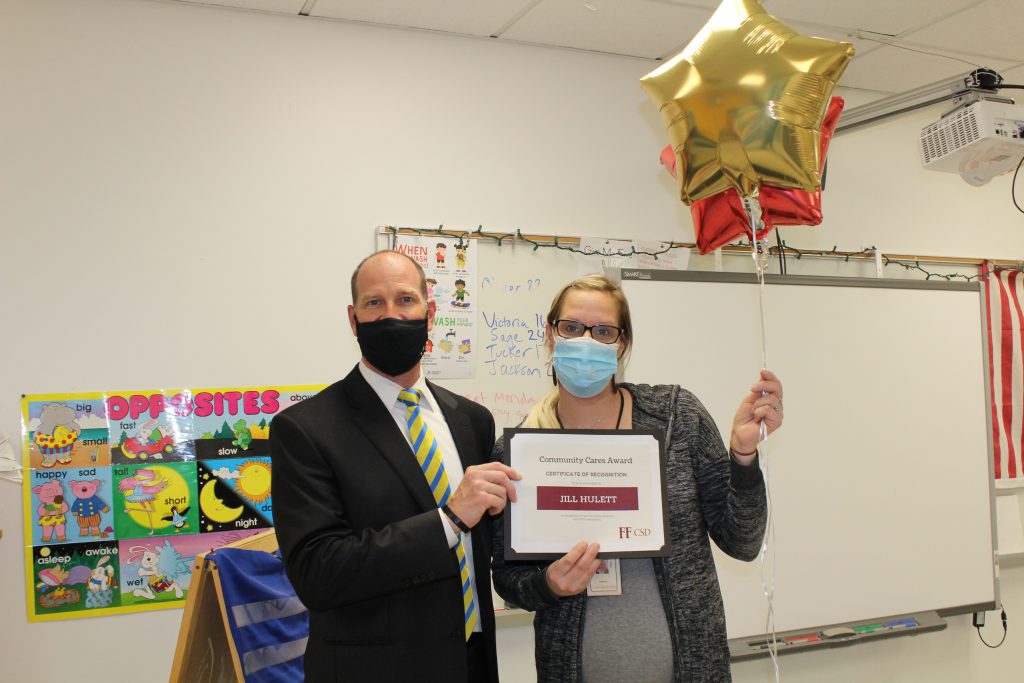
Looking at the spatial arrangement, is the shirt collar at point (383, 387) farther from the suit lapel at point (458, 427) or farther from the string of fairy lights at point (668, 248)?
the string of fairy lights at point (668, 248)

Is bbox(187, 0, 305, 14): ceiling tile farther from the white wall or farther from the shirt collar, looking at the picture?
the shirt collar

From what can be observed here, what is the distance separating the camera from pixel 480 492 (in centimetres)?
156

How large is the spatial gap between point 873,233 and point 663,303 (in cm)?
159

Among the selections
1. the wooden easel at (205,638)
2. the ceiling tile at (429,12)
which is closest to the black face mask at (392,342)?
the wooden easel at (205,638)

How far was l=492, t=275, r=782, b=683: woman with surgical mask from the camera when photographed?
1670 mm

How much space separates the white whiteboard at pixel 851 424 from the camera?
3.19 m

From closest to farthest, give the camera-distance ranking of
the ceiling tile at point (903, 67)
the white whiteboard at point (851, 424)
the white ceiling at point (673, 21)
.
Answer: the white ceiling at point (673, 21), the white whiteboard at point (851, 424), the ceiling tile at point (903, 67)

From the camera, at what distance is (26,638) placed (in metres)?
2.67

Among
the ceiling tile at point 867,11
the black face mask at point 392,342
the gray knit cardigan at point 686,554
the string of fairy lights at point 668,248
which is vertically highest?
the ceiling tile at point 867,11

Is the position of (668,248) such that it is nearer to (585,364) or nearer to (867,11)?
(867,11)

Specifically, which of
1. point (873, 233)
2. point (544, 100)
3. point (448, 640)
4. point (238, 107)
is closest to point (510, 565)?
point (448, 640)

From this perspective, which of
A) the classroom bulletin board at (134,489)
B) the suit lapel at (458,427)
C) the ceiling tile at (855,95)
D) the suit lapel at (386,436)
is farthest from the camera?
the ceiling tile at (855,95)

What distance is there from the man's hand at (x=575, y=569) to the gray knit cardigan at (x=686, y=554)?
0.05 m

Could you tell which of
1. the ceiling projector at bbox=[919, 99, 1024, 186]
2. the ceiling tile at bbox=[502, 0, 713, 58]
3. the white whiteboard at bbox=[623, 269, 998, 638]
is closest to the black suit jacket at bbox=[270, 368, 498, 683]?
the white whiteboard at bbox=[623, 269, 998, 638]
